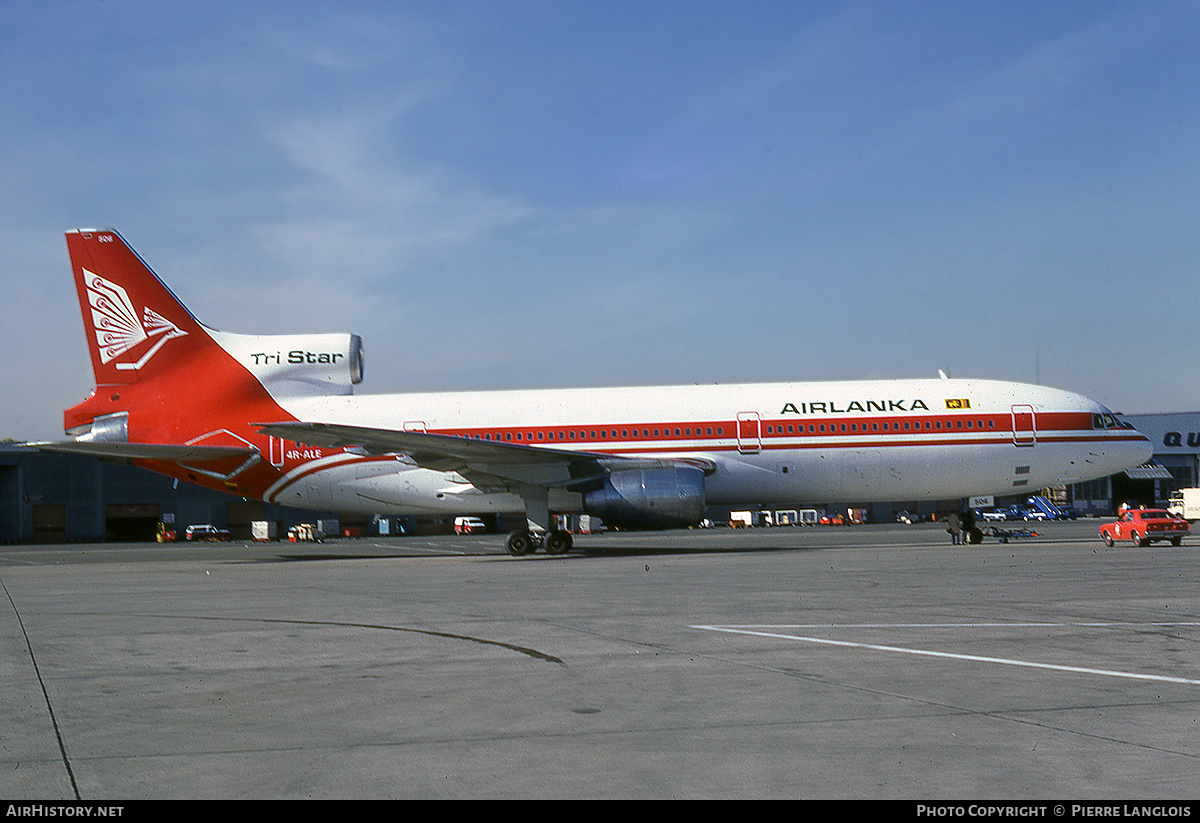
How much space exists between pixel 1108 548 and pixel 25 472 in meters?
66.7

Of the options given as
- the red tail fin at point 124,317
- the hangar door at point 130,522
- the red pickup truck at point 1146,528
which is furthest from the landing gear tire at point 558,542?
the hangar door at point 130,522

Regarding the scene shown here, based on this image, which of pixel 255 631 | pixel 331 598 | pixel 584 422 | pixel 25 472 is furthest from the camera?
pixel 25 472

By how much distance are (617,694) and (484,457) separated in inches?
719

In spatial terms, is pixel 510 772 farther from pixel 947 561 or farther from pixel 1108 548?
pixel 1108 548

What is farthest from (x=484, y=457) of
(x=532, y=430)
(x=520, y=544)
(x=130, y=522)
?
(x=130, y=522)

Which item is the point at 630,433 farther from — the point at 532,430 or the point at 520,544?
the point at 520,544

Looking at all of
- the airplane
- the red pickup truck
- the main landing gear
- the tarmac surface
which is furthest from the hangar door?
the red pickup truck

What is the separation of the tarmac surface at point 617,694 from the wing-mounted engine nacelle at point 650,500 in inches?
367

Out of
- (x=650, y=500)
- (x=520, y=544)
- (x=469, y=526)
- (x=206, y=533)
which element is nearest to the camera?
(x=650, y=500)

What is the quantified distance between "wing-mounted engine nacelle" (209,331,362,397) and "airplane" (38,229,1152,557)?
0.05 m

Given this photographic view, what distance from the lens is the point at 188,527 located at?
229 ft

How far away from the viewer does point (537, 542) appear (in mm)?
27766

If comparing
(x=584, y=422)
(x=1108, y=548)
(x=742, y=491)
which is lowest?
(x=1108, y=548)

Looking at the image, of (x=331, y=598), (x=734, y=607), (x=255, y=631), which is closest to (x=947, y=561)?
(x=734, y=607)
